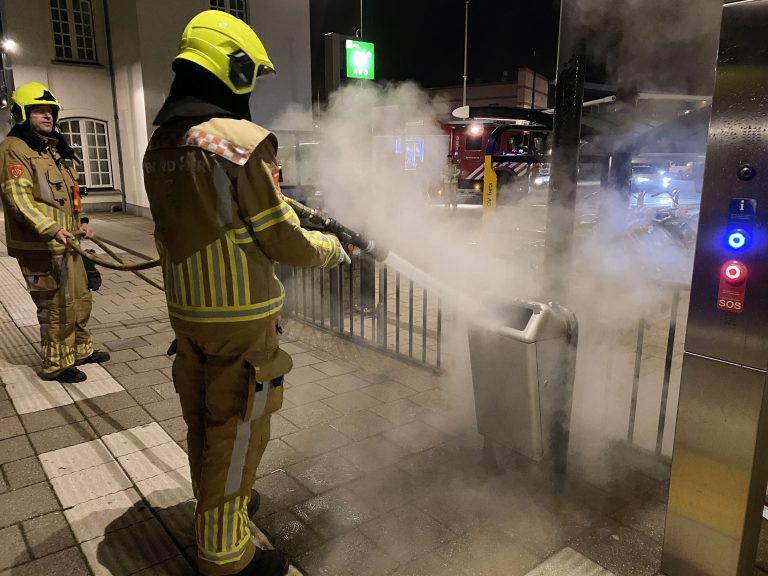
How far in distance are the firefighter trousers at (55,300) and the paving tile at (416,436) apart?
279 cm

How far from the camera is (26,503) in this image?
9.80 feet

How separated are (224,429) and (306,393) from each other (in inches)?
88.8

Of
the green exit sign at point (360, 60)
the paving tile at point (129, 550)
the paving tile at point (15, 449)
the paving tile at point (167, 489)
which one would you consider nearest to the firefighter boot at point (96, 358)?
the paving tile at point (15, 449)

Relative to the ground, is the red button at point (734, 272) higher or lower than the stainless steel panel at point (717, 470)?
higher

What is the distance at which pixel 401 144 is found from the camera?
24.6 ft

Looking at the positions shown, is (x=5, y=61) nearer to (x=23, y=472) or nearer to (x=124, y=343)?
(x=124, y=343)

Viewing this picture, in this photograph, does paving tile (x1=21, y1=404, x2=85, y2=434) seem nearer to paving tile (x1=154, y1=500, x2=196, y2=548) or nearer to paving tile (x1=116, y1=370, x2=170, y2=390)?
paving tile (x1=116, y1=370, x2=170, y2=390)

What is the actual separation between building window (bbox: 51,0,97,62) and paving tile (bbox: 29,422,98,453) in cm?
1767

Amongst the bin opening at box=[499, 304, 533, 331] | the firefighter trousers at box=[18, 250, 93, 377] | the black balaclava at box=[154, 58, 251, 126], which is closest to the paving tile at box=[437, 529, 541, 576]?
the bin opening at box=[499, 304, 533, 331]

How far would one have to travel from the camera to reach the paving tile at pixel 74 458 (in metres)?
3.33

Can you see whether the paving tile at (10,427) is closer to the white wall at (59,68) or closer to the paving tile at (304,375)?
the paving tile at (304,375)

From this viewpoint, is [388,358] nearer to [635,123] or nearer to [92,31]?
[635,123]

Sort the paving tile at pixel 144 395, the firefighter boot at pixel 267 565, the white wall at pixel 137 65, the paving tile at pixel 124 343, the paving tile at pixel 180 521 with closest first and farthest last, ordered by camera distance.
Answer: the firefighter boot at pixel 267 565 < the paving tile at pixel 180 521 < the paving tile at pixel 144 395 < the paving tile at pixel 124 343 < the white wall at pixel 137 65

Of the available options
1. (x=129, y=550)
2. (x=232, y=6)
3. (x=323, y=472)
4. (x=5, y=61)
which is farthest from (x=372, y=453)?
(x=232, y=6)
